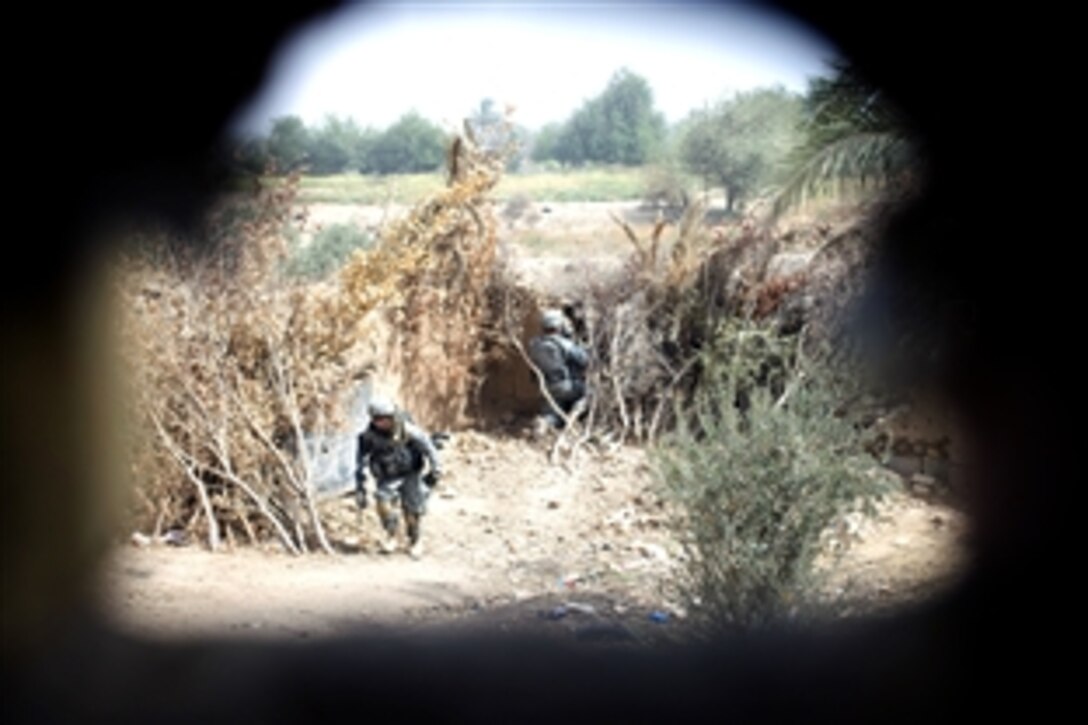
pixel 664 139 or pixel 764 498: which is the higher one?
pixel 664 139

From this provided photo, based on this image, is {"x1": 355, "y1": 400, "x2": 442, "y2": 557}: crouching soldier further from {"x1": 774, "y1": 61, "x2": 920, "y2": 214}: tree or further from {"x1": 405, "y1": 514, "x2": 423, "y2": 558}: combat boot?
{"x1": 774, "y1": 61, "x2": 920, "y2": 214}: tree

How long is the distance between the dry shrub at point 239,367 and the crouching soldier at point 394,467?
0.50 m

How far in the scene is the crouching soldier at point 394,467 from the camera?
8.28 metres

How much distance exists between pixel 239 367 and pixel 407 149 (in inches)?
820

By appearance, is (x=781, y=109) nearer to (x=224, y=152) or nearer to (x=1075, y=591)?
(x=224, y=152)

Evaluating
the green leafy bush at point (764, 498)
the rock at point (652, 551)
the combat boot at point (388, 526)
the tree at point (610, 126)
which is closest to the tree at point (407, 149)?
the tree at point (610, 126)

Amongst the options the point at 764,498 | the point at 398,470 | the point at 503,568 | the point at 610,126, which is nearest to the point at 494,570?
the point at 503,568

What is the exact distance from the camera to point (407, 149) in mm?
28672

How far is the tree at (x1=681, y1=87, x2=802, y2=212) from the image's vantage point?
21938 millimetres

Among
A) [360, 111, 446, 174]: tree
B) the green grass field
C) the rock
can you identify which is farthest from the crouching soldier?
[360, 111, 446, 174]: tree

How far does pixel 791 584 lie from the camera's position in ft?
18.1

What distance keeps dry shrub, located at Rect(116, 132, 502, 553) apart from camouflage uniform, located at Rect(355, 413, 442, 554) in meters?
0.50

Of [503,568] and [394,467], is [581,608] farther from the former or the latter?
[394,467]

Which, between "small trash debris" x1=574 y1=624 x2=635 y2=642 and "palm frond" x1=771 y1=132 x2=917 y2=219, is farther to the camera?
"palm frond" x1=771 y1=132 x2=917 y2=219
